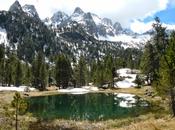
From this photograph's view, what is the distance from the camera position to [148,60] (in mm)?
130000

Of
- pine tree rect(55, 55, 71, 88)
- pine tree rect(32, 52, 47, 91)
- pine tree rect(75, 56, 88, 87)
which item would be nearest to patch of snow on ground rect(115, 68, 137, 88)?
pine tree rect(75, 56, 88, 87)

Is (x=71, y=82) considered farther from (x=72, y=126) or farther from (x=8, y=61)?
(x=72, y=126)

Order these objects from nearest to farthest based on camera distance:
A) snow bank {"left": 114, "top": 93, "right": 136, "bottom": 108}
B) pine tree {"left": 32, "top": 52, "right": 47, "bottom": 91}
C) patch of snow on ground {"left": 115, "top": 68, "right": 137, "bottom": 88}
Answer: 1. snow bank {"left": 114, "top": 93, "right": 136, "bottom": 108}
2. patch of snow on ground {"left": 115, "top": 68, "right": 137, "bottom": 88}
3. pine tree {"left": 32, "top": 52, "right": 47, "bottom": 91}

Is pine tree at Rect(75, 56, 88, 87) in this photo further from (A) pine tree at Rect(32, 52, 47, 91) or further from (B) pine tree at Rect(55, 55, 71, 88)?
(A) pine tree at Rect(32, 52, 47, 91)

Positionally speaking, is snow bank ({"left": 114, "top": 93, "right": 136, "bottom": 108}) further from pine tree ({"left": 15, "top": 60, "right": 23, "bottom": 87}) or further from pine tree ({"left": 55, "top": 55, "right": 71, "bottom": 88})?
pine tree ({"left": 15, "top": 60, "right": 23, "bottom": 87})

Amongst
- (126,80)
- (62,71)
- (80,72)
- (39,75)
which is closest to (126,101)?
(126,80)

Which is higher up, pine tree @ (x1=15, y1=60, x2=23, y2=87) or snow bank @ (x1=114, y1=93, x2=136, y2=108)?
pine tree @ (x1=15, y1=60, x2=23, y2=87)

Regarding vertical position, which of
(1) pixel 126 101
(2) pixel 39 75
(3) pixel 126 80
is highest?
(2) pixel 39 75

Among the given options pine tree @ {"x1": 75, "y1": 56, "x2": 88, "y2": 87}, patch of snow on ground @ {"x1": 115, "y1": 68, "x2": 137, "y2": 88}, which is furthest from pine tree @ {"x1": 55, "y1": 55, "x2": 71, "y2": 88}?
patch of snow on ground @ {"x1": 115, "y1": 68, "x2": 137, "y2": 88}

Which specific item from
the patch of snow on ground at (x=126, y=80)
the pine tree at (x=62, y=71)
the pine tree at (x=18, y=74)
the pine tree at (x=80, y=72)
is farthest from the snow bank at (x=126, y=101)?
the pine tree at (x=80, y=72)

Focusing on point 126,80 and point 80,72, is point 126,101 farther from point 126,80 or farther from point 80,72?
point 80,72

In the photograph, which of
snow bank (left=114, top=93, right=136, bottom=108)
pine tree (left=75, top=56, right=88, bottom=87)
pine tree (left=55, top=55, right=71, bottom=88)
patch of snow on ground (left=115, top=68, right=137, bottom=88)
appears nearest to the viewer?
snow bank (left=114, top=93, right=136, bottom=108)

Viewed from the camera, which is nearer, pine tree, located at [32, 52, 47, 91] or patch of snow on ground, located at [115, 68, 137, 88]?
patch of snow on ground, located at [115, 68, 137, 88]

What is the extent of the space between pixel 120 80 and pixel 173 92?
110512mm
